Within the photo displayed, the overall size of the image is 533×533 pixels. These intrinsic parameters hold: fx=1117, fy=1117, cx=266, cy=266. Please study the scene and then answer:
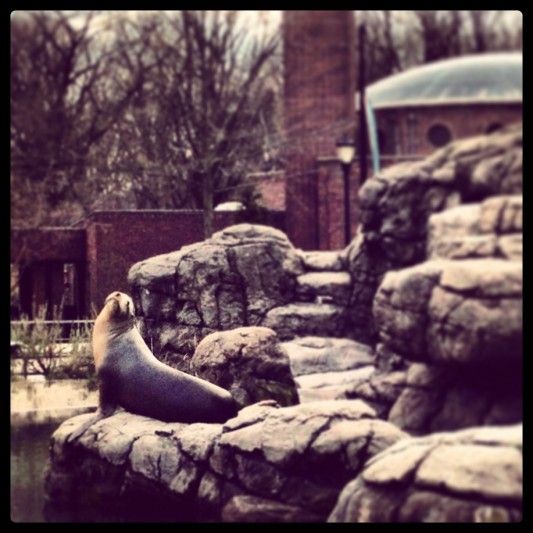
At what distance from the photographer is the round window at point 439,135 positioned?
398cm

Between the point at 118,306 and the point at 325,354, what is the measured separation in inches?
39.9

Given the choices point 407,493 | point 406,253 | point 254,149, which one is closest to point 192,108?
point 254,149

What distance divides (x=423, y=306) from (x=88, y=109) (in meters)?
2.25

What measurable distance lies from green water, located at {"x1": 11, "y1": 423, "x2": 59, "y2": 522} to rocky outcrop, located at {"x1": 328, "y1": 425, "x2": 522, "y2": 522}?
4.44ft

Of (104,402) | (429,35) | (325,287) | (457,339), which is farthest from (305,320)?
(429,35)

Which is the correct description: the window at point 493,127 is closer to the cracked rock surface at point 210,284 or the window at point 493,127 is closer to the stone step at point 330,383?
the stone step at point 330,383

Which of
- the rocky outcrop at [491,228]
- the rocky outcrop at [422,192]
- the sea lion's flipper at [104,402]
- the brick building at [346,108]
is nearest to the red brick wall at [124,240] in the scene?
the sea lion's flipper at [104,402]

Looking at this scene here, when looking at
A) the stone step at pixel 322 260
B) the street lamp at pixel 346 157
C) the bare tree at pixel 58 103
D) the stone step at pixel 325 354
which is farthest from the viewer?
the bare tree at pixel 58 103

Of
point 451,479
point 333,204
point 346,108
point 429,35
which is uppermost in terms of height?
point 429,35

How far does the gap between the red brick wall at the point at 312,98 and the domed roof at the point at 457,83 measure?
0.26 metres

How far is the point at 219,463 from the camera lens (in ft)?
15.6

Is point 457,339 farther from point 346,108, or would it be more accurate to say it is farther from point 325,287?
point 346,108

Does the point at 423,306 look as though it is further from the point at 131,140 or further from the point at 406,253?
the point at 131,140

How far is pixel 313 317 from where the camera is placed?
4.54 meters
